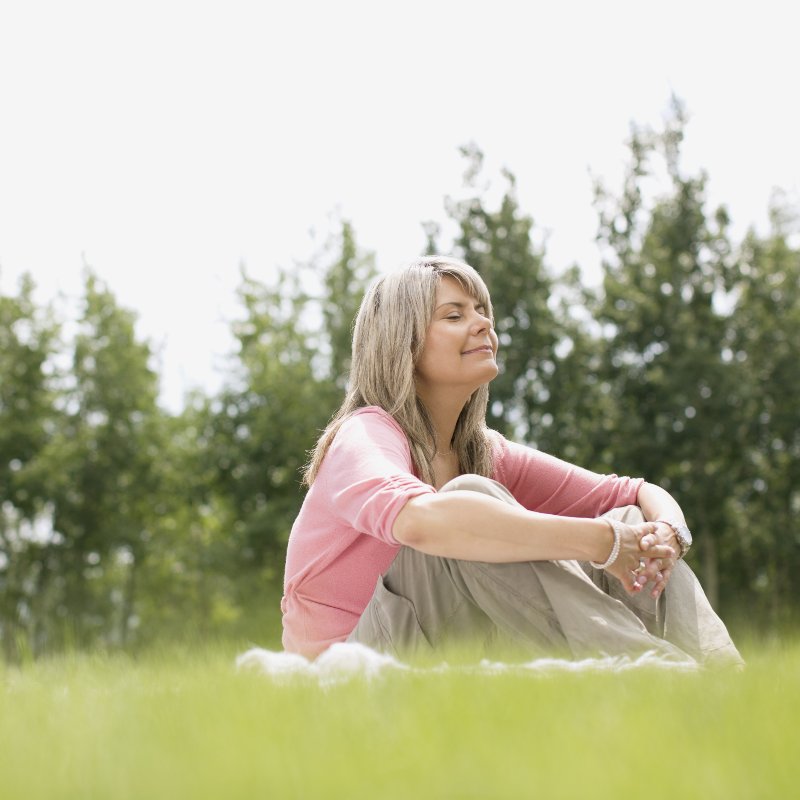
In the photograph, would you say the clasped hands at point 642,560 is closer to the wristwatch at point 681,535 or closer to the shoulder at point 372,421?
the wristwatch at point 681,535

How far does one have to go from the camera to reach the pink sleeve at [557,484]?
4617 millimetres

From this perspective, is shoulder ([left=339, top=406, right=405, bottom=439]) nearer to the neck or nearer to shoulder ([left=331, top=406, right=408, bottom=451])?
shoulder ([left=331, top=406, right=408, bottom=451])

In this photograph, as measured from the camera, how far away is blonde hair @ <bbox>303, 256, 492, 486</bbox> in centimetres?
425

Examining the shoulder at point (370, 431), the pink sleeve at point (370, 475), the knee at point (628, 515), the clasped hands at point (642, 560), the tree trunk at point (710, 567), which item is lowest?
the tree trunk at point (710, 567)

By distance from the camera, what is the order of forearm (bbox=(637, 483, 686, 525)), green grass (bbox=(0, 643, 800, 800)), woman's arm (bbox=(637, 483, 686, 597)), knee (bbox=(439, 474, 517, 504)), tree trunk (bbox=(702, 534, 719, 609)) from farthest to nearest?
1. tree trunk (bbox=(702, 534, 719, 609))
2. forearm (bbox=(637, 483, 686, 525))
3. woman's arm (bbox=(637, 483, 686, 597))
4. knee (bbox=(439, 474, 517, 504))
5. green grass (bbox=(0, 643, 800, 800))

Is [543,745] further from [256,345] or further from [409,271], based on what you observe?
[256,345]

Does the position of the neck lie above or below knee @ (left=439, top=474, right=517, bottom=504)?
above

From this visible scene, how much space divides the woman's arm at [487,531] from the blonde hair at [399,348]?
879mm

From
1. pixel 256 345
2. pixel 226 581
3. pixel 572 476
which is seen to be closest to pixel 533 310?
pixel 256 345

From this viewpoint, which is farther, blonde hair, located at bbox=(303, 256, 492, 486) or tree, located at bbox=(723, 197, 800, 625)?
tree, located at bbox=(723, 197, 800, 625)

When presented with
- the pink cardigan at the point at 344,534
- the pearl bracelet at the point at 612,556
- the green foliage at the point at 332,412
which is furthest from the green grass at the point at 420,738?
the green foliage at the point at 332,412

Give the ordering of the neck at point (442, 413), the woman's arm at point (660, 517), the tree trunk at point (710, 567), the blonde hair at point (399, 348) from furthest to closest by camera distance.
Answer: the tree trunk at point (710, 567), the neck at point (442, 413), the blonde hair at point (399, 348), the woman's arm at point (660, 517)

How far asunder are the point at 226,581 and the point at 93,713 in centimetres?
2494

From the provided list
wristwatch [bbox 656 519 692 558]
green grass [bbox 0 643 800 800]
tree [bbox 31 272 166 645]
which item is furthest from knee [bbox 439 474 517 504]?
tree [bbox 31 272 166 645]
